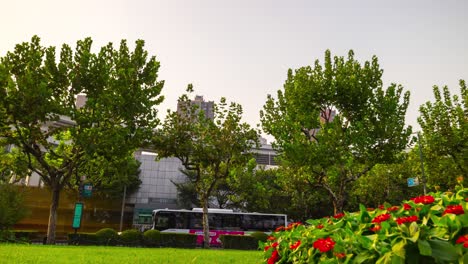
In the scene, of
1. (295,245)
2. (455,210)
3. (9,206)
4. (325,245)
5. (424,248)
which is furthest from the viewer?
(9,206)

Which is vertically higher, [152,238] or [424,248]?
[424,248]

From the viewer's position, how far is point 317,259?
3223 millimetres

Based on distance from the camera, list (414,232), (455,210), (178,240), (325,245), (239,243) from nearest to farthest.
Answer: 1. (414,232)
2. (455,210)
3. (325,245)
4. (178,240)
5. (239,243)

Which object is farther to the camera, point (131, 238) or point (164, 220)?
point (164, 220)

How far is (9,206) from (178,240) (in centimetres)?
1195

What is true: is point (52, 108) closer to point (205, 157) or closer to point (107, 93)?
point (107, 93)

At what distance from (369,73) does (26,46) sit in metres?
19.7

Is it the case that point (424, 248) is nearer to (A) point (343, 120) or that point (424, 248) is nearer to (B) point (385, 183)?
(A) point (343, 120)

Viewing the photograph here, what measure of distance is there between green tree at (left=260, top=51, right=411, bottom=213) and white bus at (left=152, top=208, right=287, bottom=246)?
40.7 ft

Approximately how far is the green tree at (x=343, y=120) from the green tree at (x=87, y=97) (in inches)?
339

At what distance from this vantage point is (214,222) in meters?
32.9

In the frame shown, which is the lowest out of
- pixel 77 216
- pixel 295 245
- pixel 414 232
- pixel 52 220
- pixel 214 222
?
pixel 214 222

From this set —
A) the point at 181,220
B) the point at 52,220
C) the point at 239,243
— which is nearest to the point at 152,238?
the point at 239,243

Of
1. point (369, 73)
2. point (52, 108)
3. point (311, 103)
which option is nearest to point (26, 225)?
point (52, 108)
